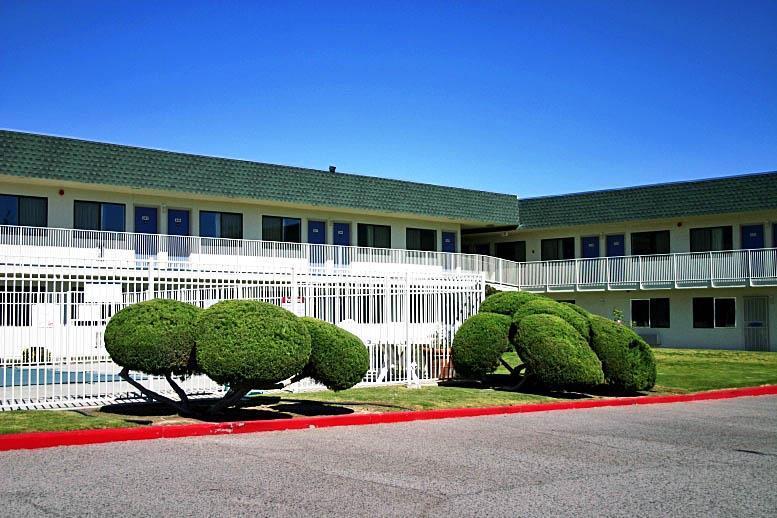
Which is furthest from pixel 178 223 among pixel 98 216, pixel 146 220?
pixel 98 216

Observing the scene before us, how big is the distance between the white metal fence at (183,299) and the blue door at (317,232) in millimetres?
21599

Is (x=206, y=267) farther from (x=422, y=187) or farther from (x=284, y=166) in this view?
(x=422, y=187)

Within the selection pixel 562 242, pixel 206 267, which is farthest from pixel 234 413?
pixel 562 242

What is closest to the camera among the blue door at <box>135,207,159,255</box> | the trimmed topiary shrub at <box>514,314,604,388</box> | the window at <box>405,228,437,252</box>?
the trimmed topiary shrub at <box>514,314,604,388</box>

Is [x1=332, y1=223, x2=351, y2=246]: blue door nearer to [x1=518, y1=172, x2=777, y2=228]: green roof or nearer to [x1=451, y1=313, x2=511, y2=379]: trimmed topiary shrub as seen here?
[x1=518, y1=172, x2=777, y2=228]: green roof

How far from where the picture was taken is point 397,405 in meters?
15.3

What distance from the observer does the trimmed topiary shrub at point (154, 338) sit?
12242 millimetres

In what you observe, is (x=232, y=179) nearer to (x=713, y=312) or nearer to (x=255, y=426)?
(x=713, y=312)

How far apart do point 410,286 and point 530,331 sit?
2.55 metres

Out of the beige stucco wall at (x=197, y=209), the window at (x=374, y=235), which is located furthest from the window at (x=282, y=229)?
the window at (x=374, y=235)

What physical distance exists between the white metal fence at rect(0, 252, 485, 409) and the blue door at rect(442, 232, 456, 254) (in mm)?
25956

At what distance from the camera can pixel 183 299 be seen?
16.6m

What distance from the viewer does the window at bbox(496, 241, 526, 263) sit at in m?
48.8

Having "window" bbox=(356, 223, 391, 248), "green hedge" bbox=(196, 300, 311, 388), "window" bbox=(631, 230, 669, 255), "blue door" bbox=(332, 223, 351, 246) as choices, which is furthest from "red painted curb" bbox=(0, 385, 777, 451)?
"window" bbox=(631, 230, 669, 255)
